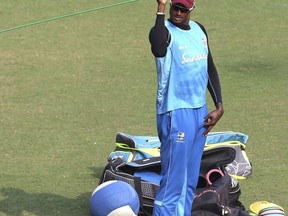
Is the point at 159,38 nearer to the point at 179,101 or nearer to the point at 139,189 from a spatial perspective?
the point at 179,101

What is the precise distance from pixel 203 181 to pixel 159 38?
6.18 ft

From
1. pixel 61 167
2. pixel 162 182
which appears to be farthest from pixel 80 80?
pixel 162 182

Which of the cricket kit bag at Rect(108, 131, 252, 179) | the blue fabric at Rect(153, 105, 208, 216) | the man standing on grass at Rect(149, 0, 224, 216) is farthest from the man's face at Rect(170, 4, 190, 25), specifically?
the cricket kit bag at Rect(108, 131, 252, 179)

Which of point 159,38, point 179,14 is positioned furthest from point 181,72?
point 179,14

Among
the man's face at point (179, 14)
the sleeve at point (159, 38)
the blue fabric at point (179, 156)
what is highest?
the man's face at point (179, 14)

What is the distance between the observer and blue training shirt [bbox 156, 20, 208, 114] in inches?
231

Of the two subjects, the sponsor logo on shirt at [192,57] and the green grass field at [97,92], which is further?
the green grass field at [97,92]

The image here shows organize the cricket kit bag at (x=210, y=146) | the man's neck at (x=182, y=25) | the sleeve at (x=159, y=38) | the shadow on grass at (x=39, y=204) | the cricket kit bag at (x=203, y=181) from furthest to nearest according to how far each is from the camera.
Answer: the cricket kit bag at (x=210, y=146)
the shadow on grass at (x=39, y=204)
the cricket kit bag at (x=203, y=181)
the man's neck at (x=182, y=25)
the sleeve at (x=159, y=38)

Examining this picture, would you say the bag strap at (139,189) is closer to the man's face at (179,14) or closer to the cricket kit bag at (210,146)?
the cricket kit bag at (210,146)

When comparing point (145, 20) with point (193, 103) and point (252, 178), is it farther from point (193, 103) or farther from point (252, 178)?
point (193, 103)

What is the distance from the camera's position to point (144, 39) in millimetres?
13461

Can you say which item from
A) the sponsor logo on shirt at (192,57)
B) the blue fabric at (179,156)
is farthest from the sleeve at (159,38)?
the blue fabric at (179,156)

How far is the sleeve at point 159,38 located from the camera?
18.8 feet

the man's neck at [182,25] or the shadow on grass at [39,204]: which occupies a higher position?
the man's neck at [182,25]
